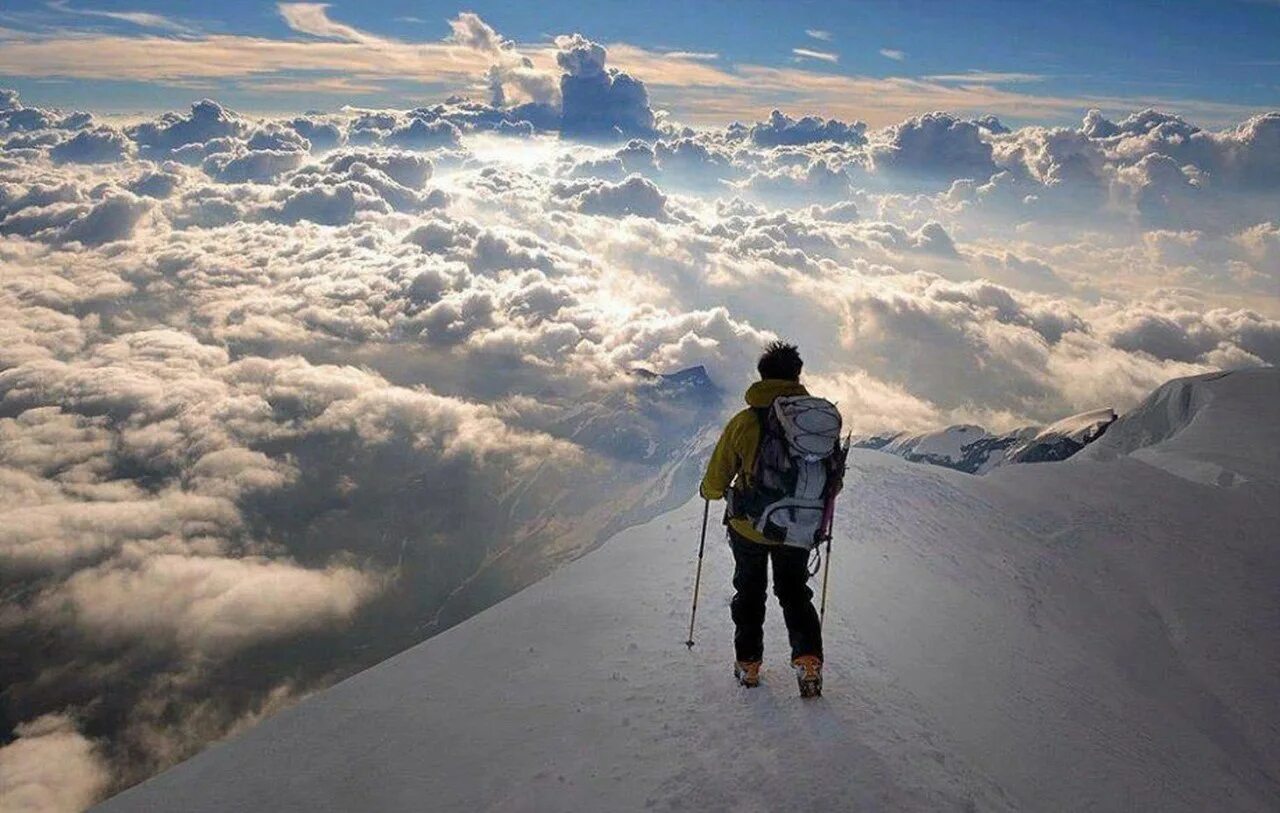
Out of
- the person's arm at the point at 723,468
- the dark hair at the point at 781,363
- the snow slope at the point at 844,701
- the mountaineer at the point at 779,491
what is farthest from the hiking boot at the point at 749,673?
the dark hair at the point at 781,363

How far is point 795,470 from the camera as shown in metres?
7.03

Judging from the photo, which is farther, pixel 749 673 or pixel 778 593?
pixel 749 673

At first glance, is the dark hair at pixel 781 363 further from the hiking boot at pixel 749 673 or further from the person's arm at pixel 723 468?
the hiking boot at pixel 749 673

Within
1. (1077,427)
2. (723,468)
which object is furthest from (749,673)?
(1077,427)

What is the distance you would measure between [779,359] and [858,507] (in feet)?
39.1

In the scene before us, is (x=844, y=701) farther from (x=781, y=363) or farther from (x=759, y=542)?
(x=781, y=363)

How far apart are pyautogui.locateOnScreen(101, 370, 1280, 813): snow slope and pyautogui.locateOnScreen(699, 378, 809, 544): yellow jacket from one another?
7.65 feet

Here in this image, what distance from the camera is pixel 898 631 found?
1123 centimetres

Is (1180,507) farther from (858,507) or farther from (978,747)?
(978,747)

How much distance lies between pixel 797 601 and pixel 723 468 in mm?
1704

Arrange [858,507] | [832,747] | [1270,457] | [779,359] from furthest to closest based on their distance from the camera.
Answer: [1270,457]
[858,507]
[779,359]
[832,747]

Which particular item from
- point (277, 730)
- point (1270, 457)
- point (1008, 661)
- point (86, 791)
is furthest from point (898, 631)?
point (86, 791)

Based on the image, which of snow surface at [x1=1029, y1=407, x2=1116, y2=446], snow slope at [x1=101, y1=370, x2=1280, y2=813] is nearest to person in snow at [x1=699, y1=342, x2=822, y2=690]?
snow slope at [x1=101, y1=370, x2=1280, y2=813]

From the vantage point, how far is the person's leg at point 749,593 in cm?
756
